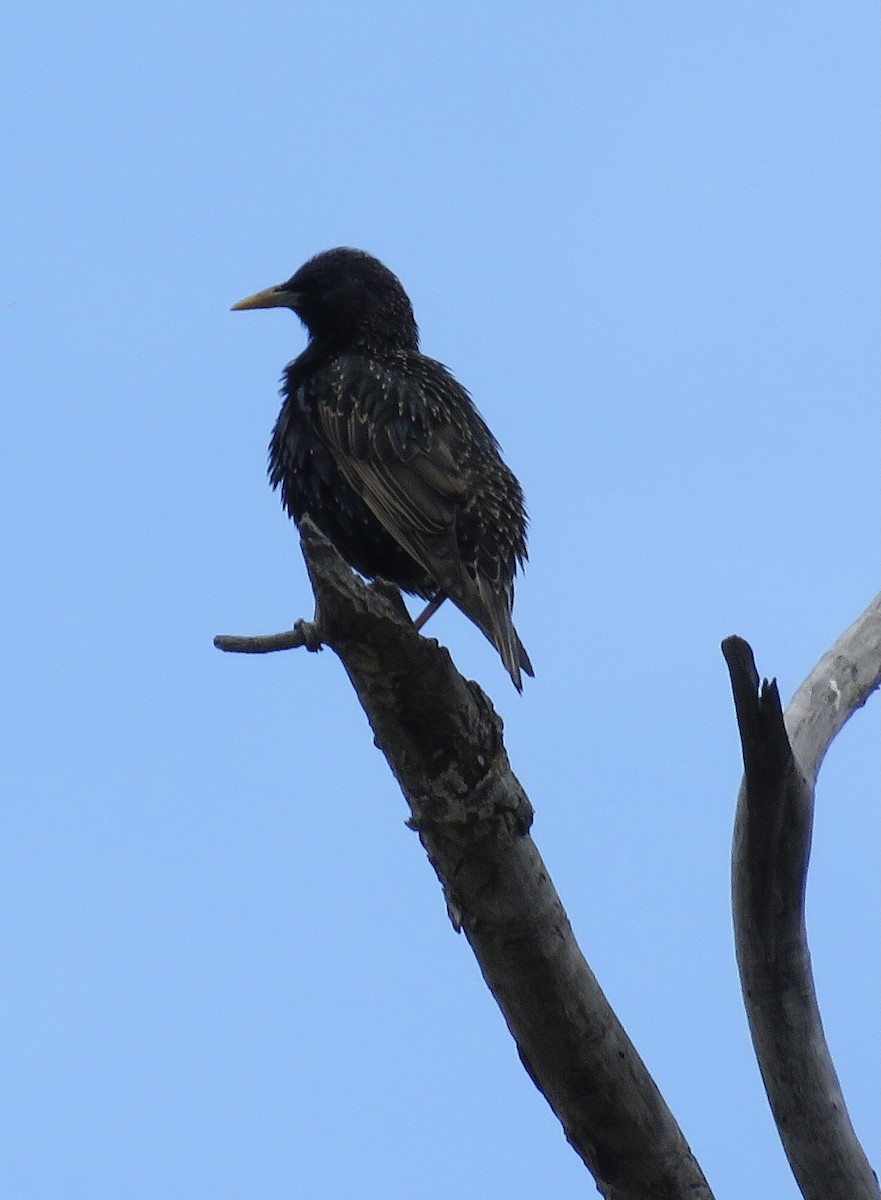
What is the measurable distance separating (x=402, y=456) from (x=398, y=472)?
0.08 m

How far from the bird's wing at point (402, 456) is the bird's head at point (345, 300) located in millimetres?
473

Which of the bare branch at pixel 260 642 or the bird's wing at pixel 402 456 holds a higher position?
the bird's wing at pixel 402 456

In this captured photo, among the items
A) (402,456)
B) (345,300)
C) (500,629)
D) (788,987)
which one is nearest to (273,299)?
(345,300)

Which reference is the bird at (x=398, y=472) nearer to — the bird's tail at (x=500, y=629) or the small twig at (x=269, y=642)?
the bird's tail at (x=500, y=629)

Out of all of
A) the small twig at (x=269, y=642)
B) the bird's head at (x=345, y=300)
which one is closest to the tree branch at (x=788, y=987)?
the small twig at (x=269, y=642)

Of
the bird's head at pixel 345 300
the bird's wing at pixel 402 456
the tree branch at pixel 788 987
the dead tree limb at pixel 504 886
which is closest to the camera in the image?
the dead tree limb at pixel 504 886

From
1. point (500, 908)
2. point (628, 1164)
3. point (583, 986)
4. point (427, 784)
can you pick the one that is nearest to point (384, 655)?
point (427, 784)

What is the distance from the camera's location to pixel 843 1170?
3621mm

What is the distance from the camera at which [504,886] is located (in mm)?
3361

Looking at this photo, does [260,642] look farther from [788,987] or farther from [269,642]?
[788,987]

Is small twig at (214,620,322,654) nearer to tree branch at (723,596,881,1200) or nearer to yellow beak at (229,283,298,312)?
tree branch at (723,596,881,1200)

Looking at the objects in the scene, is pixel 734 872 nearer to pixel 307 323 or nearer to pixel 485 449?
pixel 485 449

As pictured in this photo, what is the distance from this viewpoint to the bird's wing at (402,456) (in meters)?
4.98

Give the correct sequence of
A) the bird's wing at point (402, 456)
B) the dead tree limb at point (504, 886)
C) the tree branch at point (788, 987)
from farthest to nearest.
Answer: the bird's wing at point (402, 456), the tree branch at point (788, 987), the dead tree limb at point (504, 886)
